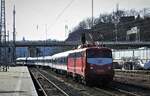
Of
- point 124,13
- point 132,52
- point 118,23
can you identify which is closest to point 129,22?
point 118,23

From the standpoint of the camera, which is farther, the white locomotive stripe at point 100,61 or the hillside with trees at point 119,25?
the hillside with trees at point 119,25

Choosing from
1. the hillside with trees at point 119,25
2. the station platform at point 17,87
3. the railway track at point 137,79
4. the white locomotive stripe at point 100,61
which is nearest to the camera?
the station platform at point 17,87

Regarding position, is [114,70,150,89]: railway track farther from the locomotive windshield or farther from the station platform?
the station platform

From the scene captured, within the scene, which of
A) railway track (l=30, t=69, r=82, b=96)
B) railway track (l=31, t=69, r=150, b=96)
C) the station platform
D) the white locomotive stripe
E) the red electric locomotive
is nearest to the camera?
the station platform

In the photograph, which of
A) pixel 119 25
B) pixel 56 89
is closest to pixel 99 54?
pixel 56 89

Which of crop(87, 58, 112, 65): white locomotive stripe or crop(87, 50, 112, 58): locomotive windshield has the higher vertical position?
crop(87, 50, 112, 58): locomotive windshield

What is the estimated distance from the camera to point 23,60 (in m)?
151

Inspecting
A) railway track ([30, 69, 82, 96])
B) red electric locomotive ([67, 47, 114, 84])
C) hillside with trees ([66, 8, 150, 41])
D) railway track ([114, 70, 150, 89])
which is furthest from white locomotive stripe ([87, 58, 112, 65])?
hillside with trees ([66, 8, 150, 41])

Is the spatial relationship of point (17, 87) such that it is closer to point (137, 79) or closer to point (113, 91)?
point (113, 91)

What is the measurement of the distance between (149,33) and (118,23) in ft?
36.4

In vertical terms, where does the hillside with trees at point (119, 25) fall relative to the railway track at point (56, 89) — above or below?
above

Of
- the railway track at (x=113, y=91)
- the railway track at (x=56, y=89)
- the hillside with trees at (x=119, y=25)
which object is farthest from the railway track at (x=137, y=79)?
the hillside with trees at (x=119, y=25)

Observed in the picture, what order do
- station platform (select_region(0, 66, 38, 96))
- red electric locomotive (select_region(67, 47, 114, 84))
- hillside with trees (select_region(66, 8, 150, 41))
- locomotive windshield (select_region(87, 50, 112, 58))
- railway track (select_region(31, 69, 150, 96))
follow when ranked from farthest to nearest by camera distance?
hillside with trees (select_region(66, 8, 150, 41)) < locomotive windshield (select_region(87, 50, 112, 58)) < red electric locomotive (select_region(67, 47, 114, 84)) < railway track (select_region(31, 69, 150, 96)) < station platform (select_region(0, 66, 38, 96))

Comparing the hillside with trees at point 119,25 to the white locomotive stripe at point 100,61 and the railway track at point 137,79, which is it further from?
the white locomotive stripe at point 100,61
